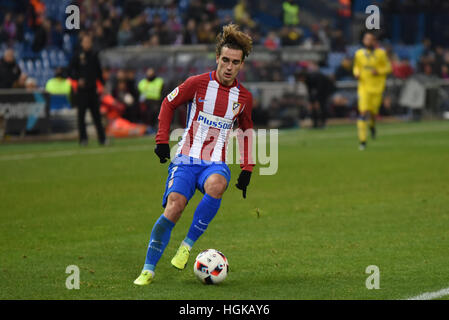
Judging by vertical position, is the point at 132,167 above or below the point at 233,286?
below

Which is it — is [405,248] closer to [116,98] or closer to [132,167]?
[132,167]

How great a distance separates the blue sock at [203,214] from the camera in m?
6.88

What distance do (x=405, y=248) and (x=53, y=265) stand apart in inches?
125

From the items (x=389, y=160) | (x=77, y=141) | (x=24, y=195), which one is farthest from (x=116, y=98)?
(x=24, y=195)

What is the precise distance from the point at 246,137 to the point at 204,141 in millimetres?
353

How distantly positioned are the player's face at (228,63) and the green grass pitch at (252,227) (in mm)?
1574

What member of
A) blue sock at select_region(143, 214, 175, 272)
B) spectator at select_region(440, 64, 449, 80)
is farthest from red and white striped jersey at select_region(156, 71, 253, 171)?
spectator at select_region(440, 64, 449, 80)

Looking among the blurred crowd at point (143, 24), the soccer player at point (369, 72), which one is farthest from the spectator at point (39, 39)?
the soccer player at point (369, 72)

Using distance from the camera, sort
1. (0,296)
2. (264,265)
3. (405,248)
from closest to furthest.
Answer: (0,296) < (264,265) < (405,248)

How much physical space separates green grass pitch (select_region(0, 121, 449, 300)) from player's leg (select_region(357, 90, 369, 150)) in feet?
2.49

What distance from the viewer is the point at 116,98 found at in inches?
926

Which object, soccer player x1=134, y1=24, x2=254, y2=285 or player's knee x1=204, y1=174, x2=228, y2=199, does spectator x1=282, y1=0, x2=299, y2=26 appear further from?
player's knee x1=204, y1=174, x2=228, y2=199

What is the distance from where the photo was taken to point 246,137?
7.18 m

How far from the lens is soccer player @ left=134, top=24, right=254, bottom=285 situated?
265 inches
